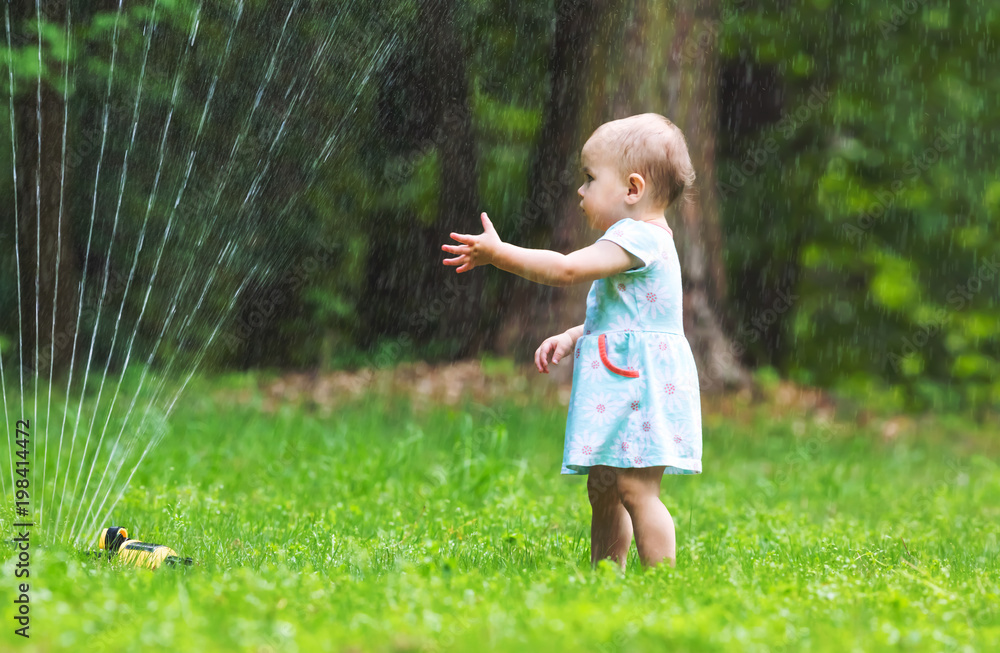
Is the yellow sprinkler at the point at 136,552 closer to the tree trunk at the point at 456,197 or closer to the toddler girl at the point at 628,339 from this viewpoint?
the toddler girl at the point at 628,339

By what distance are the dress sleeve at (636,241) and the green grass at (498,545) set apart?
40.7 inches

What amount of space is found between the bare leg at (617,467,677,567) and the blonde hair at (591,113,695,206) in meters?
0.98

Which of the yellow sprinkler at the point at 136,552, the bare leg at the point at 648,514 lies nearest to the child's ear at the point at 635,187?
the bare leg at the point at 648,514

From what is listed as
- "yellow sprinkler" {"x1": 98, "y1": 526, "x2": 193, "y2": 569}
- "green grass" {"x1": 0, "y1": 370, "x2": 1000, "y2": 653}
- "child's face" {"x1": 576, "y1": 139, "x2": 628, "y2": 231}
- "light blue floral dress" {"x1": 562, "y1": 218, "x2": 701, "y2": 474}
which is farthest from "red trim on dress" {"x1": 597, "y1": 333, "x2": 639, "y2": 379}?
"yellow sprinkler" {"x1": 98, "y1": 526, "x2": 193, "y2": 569}

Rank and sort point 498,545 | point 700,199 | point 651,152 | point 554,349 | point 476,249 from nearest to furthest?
1. point 476,249
2. point 651,152
3. point 554,349
4. point 498,545
5. point 700,199

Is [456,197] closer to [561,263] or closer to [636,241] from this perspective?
[636,241]

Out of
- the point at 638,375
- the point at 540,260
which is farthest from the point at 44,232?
the point at 638,375

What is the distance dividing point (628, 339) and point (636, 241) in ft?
1.11

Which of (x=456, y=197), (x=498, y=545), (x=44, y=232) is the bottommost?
(x=498, y=545)

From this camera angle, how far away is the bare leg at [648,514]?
342 centimetres

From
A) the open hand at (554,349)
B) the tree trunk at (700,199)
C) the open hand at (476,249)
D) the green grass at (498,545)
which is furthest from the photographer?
the tree trunk at (700,199)

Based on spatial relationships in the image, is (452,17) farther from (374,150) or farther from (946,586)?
(946,586)

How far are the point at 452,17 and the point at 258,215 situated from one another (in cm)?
274

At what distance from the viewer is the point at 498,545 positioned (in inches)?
164
